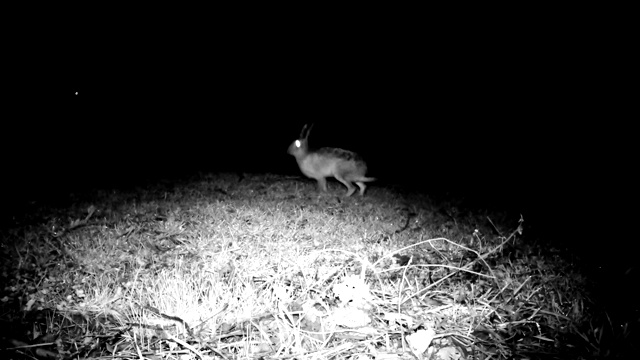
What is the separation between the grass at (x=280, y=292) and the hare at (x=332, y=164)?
1933 millimetres

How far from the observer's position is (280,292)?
9.46 feet

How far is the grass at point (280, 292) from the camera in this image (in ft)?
7.74

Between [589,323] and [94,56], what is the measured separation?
24184 millimetres

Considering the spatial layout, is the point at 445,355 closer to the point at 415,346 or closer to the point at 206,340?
the point at 415,346

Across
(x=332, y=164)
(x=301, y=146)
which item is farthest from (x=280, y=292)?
(x=301, y=146)

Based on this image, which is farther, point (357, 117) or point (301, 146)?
point (357, 117)

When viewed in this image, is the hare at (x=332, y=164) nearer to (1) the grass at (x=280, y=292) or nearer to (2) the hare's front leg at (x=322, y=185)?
(2) the hare's front leg at (x=322, y=185)

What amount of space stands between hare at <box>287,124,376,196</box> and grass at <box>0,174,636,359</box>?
193cm

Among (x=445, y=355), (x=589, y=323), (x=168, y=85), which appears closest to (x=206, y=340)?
(x=445, y=355)

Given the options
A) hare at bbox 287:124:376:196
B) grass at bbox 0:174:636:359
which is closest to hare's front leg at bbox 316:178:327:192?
hare at bbox 287:124:376:196

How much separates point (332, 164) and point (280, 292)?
4199mm

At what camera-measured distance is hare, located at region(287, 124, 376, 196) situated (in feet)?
22.3

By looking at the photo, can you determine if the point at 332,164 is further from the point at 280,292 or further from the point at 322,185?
the point at 280,292

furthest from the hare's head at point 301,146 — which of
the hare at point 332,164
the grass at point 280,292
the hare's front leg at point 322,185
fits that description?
the grass at point 280,292
